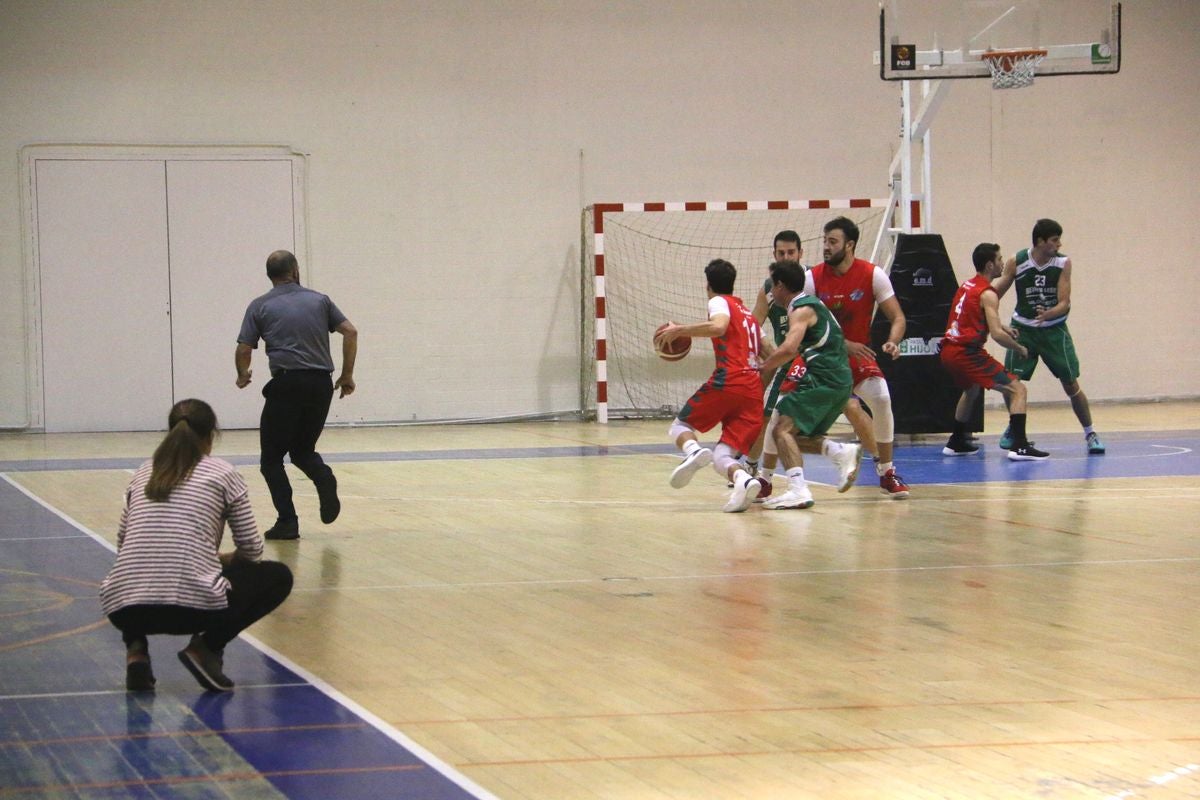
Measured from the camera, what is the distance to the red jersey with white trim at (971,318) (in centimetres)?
1287

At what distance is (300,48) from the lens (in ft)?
57.9

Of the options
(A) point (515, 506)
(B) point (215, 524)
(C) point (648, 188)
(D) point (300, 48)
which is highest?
(D) point (300, 48)

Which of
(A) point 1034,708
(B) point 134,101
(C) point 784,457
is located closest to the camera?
(A) point 1034,708

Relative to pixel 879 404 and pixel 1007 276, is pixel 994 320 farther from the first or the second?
pixel 879 404

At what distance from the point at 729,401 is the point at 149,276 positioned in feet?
33.9

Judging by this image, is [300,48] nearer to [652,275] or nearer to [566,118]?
[566,118]

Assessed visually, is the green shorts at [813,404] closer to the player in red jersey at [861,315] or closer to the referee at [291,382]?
the player in red jersey at [861,315]

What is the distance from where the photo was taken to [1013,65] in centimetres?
1400

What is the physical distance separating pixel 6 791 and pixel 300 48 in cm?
1484

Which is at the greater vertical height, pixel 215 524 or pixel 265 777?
pixel 215 524

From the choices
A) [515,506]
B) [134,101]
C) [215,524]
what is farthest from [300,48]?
[215,524]

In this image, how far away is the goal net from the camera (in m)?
18.5

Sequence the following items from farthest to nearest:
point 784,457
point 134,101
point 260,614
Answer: point 134,101
point 784,457
point 260,614

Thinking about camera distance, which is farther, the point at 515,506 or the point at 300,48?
the point at 300,48
